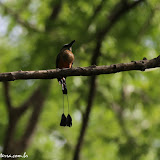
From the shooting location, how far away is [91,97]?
5449 mm

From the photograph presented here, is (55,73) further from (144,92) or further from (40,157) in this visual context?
(144,92)

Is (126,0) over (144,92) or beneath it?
over

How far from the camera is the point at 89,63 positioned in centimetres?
554

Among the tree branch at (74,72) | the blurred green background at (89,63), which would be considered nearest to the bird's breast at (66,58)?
the blurred green background at (89,63)

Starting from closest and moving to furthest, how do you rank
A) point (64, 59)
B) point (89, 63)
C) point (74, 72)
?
point (74, 72) → point (64, 59) → point (89, 63)

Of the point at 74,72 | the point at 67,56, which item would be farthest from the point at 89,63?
the point at 74,72

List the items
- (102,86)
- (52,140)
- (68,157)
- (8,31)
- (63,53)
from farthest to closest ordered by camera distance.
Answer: (52,140)
(68,157)
(8,31)
(102,86)
(63,53)

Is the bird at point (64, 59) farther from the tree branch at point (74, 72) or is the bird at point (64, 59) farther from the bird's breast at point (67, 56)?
the tree branch at point (74, 72)

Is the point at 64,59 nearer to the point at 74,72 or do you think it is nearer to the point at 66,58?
the point at 66,58

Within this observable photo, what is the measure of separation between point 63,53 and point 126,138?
3.09 m

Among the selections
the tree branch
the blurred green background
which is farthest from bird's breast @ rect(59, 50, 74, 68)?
the tree branch

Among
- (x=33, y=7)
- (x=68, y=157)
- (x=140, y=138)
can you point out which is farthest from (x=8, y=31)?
(x=140, y=138)

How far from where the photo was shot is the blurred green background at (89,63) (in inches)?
202

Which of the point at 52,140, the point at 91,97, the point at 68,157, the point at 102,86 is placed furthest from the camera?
the point at 52,140
